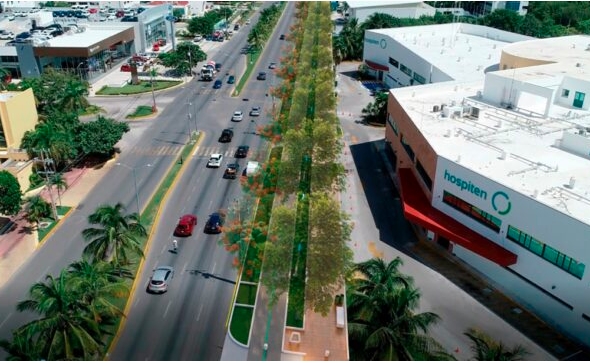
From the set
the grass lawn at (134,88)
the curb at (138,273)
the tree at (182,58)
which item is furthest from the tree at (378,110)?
the tree at (182,58)

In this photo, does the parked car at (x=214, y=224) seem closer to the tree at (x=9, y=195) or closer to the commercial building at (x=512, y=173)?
the commercial building at (x=512, y=173)

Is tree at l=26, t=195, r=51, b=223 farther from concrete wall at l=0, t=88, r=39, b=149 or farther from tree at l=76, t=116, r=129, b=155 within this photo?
concrete wall at l=0, t=88, r=39, b=149

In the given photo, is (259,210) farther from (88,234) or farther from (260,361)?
(260,361)

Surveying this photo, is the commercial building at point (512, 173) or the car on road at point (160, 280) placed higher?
the commercial building at point (512, 173)

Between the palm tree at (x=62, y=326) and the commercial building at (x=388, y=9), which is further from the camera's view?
the commercial building at (x=388, y=9)

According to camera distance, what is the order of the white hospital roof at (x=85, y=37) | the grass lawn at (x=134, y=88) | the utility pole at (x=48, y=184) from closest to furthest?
the utility pole at (x=48, y=184) < the grass lawn at (x=134, y=88) < the white hospital roof at (x=85, y=37)

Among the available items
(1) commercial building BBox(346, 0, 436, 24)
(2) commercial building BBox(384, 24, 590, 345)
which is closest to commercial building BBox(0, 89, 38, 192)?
(2) commercial building BBox(384, 24, 590, 345)

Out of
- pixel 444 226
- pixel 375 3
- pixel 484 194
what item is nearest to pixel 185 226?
pixel 444 226

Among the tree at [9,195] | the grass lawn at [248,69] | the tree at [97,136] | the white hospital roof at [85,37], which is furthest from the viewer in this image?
the white hospital roof at [85,37]
